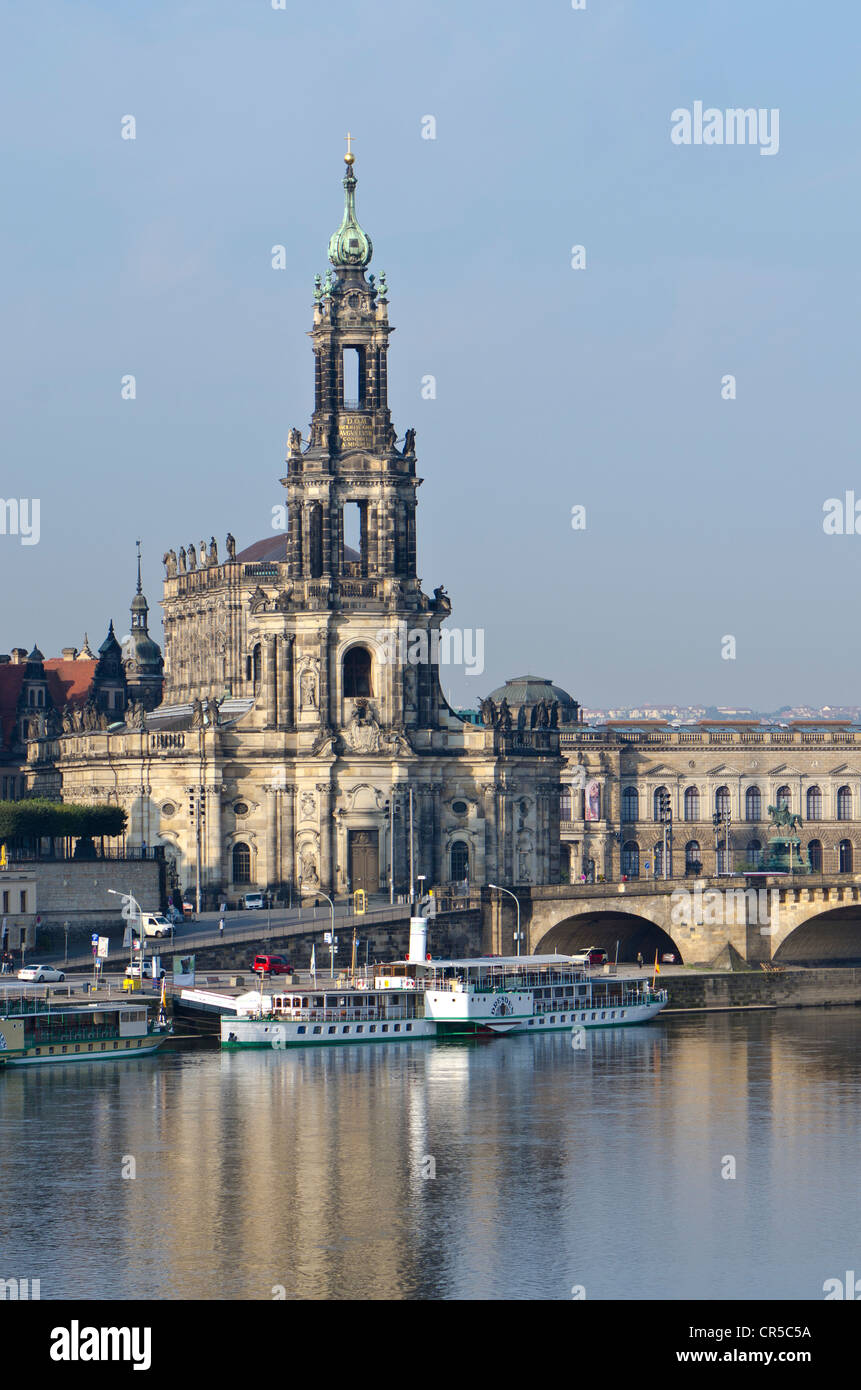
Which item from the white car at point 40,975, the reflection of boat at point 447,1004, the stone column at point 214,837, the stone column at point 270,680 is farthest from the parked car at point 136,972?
the stone column at point 270,680

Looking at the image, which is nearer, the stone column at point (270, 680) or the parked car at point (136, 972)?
the parked car at point (136, 972)

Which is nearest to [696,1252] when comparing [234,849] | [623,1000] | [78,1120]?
[78,1120]

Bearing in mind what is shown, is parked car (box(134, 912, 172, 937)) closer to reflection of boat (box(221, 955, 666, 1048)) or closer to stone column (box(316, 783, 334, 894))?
reflection of boat (box(221, 955, 666, 1048))

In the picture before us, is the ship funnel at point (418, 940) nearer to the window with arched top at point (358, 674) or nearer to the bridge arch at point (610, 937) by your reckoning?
the bridge arch at point (610, 937)

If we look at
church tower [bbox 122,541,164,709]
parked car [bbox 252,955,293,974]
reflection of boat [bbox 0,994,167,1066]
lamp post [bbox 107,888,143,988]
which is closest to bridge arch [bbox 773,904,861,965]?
parked car [bbox 252,955,293,974]

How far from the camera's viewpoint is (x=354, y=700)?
5226 inches

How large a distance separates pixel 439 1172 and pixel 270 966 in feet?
120

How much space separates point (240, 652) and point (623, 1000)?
43453 millimetres

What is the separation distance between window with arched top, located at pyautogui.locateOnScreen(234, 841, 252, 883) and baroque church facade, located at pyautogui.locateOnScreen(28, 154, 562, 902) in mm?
70

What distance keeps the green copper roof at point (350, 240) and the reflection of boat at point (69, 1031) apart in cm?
4888

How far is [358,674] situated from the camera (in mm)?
134250

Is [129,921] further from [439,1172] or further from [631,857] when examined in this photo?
[631,857]

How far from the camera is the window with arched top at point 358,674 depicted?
13388cm

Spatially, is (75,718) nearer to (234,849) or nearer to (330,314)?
(234,849)
